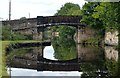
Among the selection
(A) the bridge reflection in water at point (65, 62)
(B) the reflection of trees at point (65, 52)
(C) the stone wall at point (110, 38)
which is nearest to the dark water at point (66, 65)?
(A) the bridge reflection in water at point (65, 62)

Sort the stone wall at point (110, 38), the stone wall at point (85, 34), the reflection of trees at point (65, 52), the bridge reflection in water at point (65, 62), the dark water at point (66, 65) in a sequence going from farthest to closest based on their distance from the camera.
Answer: the stone wall at point (85, 34), the stone wall at point (110, 38), the reflection of trees at point (65, 52), the bridge reflection in water at point (65, 62), the dark water at point (66, 65)

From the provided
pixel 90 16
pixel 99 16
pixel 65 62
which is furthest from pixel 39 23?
pixel 65 62

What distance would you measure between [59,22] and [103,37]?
7.78 metres

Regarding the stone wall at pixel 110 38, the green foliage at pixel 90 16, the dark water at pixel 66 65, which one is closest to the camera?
the dark water at pixel 66 65

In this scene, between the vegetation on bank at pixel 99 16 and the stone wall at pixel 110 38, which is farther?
→ the stone wall at pixel 110 38

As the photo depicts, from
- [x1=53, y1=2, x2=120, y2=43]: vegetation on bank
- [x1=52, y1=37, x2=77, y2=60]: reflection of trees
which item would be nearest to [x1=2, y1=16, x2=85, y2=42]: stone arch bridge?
[x1=53, y1=2, x2=120, y2=43]: vegetation on bank

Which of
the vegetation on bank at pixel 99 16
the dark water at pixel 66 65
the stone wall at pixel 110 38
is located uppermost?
the vegetation on bank at pixel 99 16

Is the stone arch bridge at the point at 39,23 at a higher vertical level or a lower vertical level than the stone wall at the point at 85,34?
higher

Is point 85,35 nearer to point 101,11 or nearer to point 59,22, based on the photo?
point 59,22

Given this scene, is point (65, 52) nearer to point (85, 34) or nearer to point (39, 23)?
point (85, 34)

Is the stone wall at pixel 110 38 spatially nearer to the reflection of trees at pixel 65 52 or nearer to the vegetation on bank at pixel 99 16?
the vegetation on bank at pixel 99 16

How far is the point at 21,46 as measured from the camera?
3250 cm

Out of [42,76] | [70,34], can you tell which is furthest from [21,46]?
[70,34]

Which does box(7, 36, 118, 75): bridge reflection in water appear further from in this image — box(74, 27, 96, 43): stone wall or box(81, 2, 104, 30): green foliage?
box(74, 27, 96, 43): stone wall
